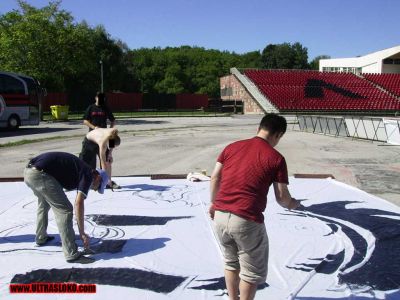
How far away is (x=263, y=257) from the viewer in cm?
295

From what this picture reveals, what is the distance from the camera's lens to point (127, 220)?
227 inches

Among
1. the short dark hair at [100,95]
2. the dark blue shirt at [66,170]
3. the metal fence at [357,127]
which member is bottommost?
the metal fence at [357,127]

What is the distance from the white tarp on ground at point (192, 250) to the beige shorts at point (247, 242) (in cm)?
73

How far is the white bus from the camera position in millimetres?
21297

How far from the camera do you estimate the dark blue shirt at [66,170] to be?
414 centimetres

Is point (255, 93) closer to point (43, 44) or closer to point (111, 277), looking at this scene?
point (43, 44)

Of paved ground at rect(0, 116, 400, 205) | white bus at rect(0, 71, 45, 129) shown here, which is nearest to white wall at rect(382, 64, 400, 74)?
paved ground at rect(0, 116, 400, 205)

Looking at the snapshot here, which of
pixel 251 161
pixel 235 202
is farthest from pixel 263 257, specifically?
pixel 251 161

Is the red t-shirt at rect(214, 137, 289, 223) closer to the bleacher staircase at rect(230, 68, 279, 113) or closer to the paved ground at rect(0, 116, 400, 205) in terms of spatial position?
the paved ground at rect(0, 116, 400, 205)

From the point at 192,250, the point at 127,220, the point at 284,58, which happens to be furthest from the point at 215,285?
the point at 284,58

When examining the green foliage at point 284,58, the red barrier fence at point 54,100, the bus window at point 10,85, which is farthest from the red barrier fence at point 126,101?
the green foliage at point 284,58

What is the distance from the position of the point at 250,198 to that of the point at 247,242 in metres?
0.31

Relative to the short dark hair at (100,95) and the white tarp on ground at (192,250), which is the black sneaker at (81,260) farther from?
the short dark hair at (100,95)

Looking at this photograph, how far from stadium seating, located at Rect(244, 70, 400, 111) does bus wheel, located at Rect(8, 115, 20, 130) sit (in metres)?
23.9
